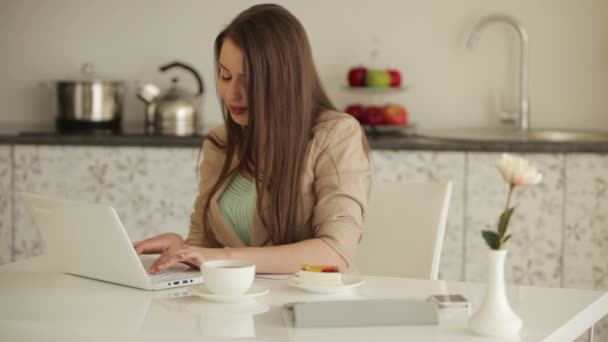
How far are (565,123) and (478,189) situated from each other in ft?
2.37

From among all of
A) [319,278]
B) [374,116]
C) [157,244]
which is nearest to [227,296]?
[319,278]

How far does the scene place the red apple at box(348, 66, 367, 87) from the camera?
3658 mm

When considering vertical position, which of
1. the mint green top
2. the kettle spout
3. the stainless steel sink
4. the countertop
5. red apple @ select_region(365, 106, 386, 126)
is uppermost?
the kettle spout

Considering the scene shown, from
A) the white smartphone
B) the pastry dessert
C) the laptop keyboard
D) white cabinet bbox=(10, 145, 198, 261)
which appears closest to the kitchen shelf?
white cabinet bbox=(10, 145, 198, 261)

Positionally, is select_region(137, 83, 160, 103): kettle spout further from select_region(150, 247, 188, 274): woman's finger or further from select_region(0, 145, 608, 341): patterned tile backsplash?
select_region(150, 247, 188, 274): woman's finger

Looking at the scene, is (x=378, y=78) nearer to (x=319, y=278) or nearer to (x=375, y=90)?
(x=375, y=90)

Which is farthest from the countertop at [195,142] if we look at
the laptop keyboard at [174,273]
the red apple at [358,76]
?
the laptop keyboard at [174,273]

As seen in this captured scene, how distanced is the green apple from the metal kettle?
0.66 meters

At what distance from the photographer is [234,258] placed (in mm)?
1759

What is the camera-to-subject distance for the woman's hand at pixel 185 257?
169 cm

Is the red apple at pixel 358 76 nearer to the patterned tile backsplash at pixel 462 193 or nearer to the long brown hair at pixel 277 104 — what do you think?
the patterned tile backsplash at pixel 462 193

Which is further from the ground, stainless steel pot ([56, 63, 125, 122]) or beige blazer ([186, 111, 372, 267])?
stainless steel pot ([56, 63, 125, 122])

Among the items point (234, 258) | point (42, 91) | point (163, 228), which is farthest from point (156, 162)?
point (234, 258)

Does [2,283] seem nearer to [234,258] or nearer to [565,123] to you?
[234,258]
